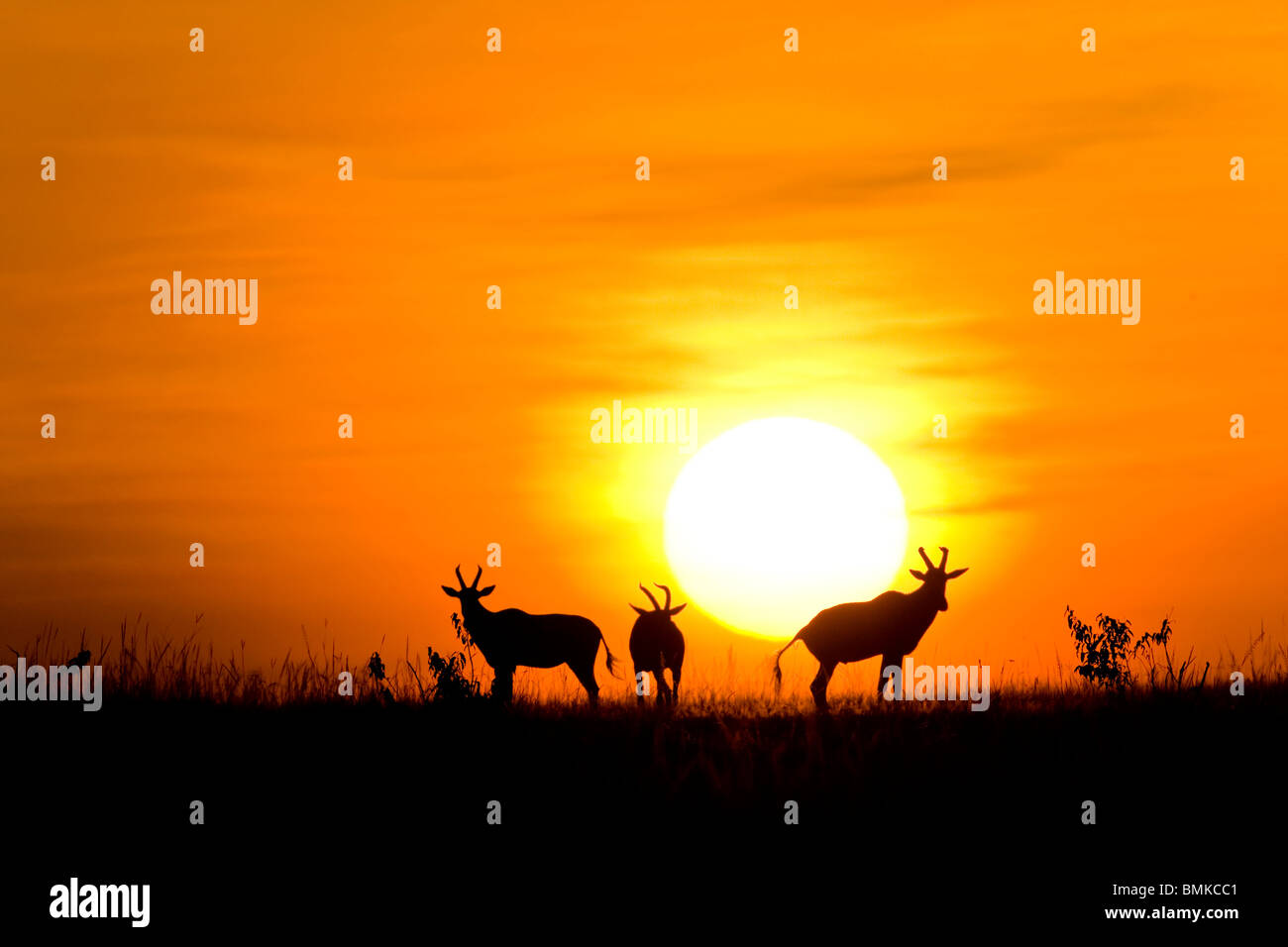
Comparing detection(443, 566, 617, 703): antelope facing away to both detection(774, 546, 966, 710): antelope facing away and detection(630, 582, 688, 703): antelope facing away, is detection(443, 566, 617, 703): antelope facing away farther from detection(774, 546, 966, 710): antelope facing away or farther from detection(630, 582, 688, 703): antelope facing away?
detection(774, 546, 966, 710): antelope facing away

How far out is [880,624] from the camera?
22.1 meters

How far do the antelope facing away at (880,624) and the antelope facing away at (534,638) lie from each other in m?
3.76

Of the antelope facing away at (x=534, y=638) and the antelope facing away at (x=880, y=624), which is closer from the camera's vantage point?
the antelope facing away at (x=880, y=624)

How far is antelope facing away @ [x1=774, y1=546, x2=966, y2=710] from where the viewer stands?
22.0 meters

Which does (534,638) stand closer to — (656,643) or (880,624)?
(656,643)

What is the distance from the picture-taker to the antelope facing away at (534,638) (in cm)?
2442

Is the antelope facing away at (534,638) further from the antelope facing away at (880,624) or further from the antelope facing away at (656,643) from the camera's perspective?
the antelope facing away at (880,624)

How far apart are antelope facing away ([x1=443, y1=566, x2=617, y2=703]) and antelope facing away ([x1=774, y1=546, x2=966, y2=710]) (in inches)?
148

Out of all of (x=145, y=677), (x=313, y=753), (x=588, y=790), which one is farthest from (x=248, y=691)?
(x=588, y=790)

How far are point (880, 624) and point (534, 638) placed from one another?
18.9ft

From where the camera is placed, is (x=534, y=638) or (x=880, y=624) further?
(x=534, y=638)

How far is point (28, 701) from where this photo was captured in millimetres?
16938
